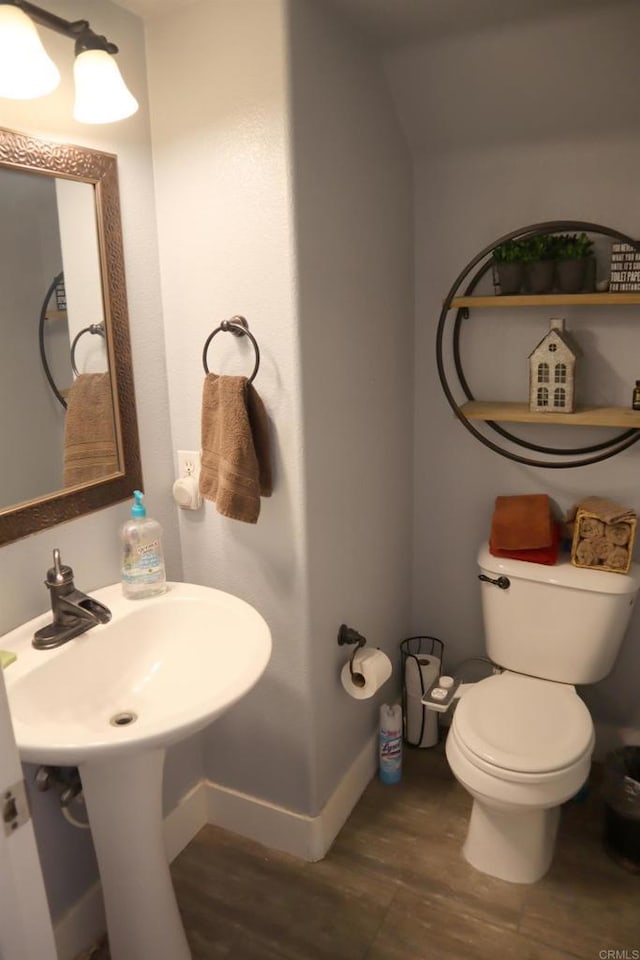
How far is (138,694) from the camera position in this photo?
1500mm

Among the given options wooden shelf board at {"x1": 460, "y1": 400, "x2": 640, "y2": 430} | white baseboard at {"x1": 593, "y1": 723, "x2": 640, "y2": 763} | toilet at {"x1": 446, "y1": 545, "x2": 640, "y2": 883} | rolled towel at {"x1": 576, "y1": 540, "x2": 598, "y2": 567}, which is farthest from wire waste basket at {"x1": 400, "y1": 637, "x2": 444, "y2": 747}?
wooden shelf board at {"x1": 460, "y1": 400, "x2": 640, "y2": 430}

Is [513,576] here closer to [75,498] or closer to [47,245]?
[75,498]

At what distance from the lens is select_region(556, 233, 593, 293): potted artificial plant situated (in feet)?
6.32

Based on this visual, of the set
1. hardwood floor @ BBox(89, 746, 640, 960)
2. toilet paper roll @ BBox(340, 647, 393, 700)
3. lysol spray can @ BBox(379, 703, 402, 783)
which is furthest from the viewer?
lysol spray can @ BBox(379, 703, 402, 783)

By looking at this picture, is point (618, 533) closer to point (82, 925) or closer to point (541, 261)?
point (541, 261)

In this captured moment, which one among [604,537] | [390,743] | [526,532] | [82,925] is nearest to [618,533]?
[604,537]

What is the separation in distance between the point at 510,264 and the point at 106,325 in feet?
3.78

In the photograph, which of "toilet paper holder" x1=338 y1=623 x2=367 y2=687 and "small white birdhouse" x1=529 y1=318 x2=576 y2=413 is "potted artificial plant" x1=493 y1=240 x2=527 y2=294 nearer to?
"small white birdhouse" x1=529 y1=318 x2=576 y2=413

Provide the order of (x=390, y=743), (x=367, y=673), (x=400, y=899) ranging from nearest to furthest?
(x=400, y=899) < (x=367, y=673) < (x=390, y=743)

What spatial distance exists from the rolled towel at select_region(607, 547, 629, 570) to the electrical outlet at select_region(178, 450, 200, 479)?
3.97ft

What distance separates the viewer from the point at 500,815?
185cm

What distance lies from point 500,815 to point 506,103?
1.96m

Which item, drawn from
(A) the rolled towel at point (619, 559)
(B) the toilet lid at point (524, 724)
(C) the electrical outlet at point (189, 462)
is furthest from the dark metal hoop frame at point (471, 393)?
(C) the electrical outlet at point (189, 462)

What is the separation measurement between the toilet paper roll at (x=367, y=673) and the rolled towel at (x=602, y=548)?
2.27ft
